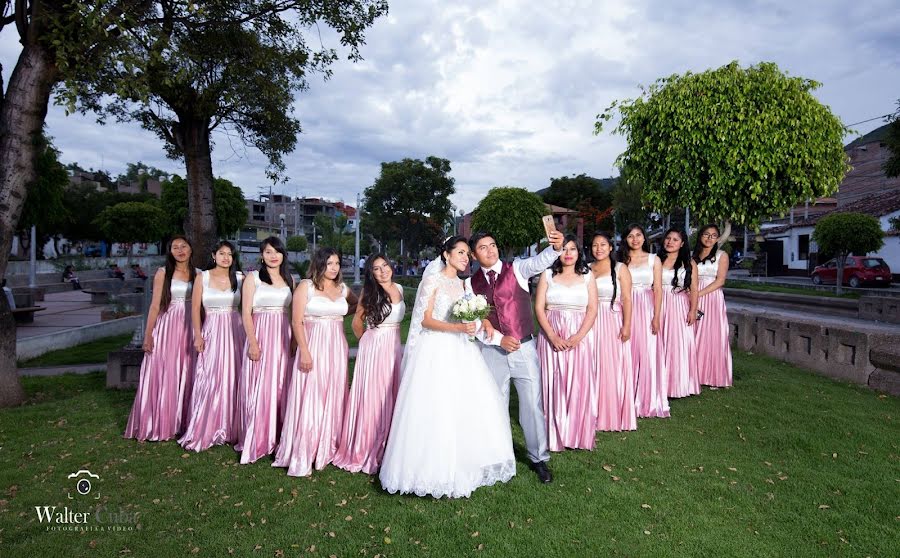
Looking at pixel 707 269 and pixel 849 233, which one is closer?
pixel 707 269

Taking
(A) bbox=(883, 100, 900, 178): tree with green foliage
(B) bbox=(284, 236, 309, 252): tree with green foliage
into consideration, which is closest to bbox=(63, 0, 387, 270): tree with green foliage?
(A) bbox=(883, 100, 900, 178): tree with green foliage

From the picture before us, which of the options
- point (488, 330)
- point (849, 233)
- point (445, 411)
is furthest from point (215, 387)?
point (849, 233)

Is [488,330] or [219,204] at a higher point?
[219,204]

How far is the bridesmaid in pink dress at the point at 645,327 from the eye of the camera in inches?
251

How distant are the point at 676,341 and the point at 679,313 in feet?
1.23

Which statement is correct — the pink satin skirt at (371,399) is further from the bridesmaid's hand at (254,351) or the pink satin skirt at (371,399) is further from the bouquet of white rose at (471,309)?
the bouquet of white rose at (471,309)

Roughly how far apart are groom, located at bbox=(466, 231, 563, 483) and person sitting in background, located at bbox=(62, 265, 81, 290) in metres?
31.1

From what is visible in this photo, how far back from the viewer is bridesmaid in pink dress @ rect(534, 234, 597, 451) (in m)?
5.25

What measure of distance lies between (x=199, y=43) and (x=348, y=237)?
70051 millimetres

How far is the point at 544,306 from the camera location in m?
5.35

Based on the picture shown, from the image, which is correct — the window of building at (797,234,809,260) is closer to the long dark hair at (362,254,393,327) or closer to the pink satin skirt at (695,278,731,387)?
the pink satin skirt at (695,278,731,387)

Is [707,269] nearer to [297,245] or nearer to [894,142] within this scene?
[894,142]

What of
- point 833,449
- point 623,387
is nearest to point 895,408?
point 833,449

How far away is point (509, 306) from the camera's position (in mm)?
4605
